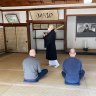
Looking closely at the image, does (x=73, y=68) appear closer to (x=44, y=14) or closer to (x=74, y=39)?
(x=44, y=14)

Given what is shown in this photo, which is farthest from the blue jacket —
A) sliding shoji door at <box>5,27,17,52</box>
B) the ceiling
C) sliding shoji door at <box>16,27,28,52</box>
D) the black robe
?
sliding shoji door at <box>5,27,17,52</box>

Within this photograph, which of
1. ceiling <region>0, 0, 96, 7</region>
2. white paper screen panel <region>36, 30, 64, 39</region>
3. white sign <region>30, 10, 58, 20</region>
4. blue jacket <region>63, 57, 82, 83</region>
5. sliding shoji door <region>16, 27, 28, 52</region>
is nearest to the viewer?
blue jacket <region>63, 57, 82, 83</region>

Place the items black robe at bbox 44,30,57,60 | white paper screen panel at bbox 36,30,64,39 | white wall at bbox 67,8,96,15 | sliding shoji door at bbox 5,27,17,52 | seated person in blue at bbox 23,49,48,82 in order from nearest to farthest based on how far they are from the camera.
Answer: seated person in blue at bbox 23,49,48,82 → black robe at bbox 44,30,57,60 → white wall at bbox 67,8,96,15 → sliding shoji door at bbox 5,27,17,52 → white paper screen panel at bbox 36,30,64,39

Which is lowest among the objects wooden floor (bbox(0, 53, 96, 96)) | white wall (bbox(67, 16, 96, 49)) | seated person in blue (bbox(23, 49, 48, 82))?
wooden floor (bbox(0, 53, 96, 96))

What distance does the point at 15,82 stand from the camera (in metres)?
4.18

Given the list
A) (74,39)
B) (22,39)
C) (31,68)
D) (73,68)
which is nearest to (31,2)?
(22,39)

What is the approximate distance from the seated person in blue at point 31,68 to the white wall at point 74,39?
4.78 m

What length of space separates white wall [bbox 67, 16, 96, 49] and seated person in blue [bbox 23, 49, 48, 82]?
15.7 feet

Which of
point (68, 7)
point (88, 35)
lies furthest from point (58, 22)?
point (88, 35)

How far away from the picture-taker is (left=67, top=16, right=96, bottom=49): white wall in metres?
8.48

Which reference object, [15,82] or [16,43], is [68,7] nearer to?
[16,43]

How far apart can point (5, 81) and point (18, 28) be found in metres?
4.47

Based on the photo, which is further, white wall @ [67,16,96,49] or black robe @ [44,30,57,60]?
white wall @ [67,16,96,49]

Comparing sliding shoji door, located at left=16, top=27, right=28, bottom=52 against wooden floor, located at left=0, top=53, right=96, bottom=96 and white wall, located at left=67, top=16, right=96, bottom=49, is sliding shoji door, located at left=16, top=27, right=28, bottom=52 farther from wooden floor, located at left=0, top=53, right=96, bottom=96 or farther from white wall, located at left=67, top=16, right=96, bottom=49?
wooden floor, located at left=0, top=53, right=96, bottom=96
